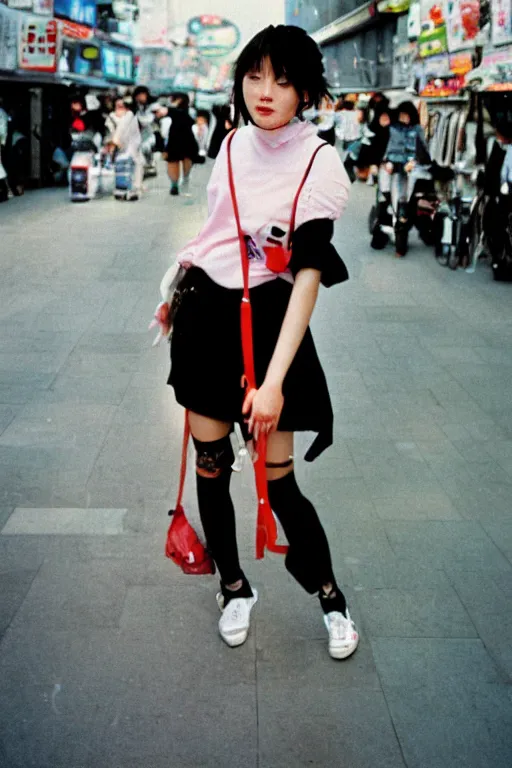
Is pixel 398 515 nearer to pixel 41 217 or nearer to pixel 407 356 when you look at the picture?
pixel 407 356

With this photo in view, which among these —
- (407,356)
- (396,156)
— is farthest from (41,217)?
(407,356)

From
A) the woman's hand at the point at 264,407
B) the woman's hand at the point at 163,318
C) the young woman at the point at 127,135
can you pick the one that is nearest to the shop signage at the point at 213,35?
the young woman at the point at 127,135

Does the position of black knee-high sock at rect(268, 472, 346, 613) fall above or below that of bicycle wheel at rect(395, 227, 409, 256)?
below

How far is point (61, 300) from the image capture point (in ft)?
26.0

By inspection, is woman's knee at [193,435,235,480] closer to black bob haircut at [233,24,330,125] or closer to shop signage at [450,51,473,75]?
black bob haircut at [233,24,330,125]

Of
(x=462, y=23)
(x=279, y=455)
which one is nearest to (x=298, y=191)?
(x=279, y=455)

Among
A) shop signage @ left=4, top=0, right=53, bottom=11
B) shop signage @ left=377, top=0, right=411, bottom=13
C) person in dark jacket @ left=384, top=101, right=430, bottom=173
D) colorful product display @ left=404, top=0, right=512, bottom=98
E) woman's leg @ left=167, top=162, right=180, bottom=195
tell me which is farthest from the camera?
shop signage @ left=377, top=0, right=411, bottom=13

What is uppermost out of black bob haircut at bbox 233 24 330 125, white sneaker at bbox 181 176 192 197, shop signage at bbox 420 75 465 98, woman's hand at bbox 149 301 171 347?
shop signage at bbox 420 75 465 98

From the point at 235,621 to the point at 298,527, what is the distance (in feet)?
1.20

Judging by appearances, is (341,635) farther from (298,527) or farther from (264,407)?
(264,407)

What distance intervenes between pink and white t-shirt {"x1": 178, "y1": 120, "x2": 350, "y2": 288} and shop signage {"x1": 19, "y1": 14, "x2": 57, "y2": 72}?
15982 mm

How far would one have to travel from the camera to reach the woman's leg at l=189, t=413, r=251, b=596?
266 centimetres

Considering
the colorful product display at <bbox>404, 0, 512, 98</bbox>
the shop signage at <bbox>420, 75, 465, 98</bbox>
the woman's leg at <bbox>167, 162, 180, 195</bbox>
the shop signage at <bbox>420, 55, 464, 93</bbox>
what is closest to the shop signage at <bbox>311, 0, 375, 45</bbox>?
the colorful product display at <bbox>404, 0, 512, 98</bbox>

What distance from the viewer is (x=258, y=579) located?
10.7ft
